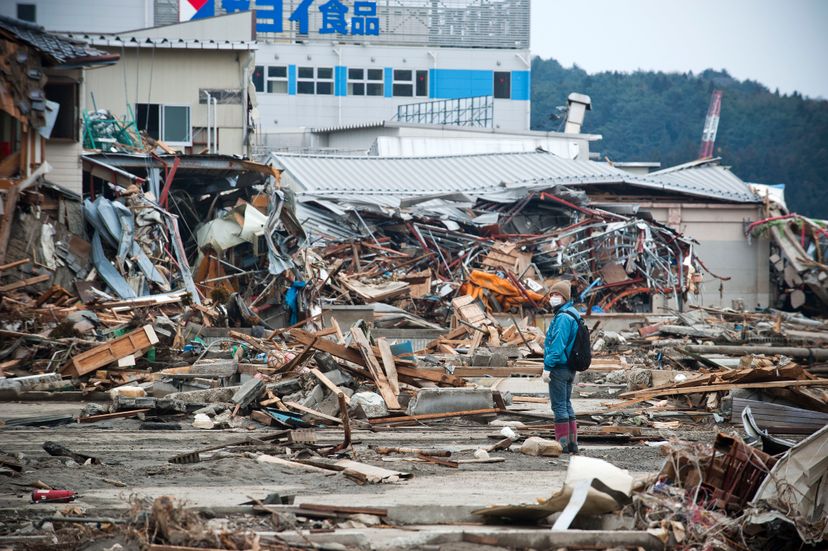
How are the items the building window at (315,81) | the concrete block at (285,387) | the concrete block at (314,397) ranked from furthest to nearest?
the building window at (315,81) → the concrete block at (285,387) → the concrete block at (314,397)

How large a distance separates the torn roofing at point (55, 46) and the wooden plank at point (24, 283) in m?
4.88

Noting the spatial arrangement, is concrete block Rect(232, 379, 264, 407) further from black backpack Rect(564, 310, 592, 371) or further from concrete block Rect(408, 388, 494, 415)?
black backpack Rect(564, 310, 592, 371)

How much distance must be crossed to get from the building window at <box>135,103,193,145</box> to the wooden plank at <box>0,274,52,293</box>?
12624 mm

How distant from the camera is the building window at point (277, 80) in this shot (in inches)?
2079

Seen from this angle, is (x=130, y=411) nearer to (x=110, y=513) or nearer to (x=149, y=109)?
(x=110, y=513)

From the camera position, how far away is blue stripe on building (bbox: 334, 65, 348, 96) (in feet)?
175

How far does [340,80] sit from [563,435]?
4389cm

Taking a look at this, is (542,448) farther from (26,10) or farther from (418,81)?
(418,81)

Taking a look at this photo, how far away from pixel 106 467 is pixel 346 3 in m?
45.4

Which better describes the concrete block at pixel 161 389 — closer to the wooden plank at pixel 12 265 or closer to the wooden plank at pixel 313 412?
the wooden plank at pixel 313 412

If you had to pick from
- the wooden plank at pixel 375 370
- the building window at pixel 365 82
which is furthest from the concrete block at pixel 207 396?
the building window at pixel 365 82

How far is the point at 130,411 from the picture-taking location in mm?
13289

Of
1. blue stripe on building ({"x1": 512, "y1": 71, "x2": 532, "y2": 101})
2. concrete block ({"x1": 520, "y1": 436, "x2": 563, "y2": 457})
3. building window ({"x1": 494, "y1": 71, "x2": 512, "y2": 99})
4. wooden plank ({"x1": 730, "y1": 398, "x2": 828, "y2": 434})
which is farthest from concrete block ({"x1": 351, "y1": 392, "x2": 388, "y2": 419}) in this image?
blue stripe on building ({"x1": 512, "y1": 71, "x2": 532, "y2": 101})

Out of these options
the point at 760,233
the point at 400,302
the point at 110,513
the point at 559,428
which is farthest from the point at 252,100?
the point at 110,513
